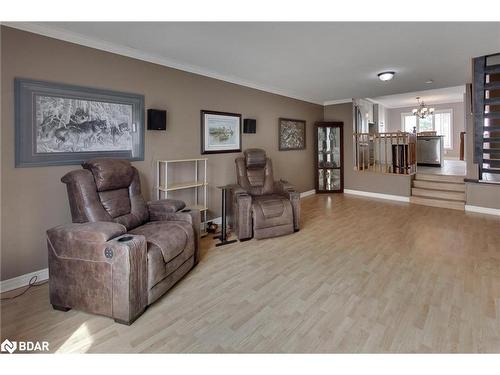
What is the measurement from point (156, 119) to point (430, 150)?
800 centimetres

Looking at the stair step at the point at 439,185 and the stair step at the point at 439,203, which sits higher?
the stair step at the point at 439,185

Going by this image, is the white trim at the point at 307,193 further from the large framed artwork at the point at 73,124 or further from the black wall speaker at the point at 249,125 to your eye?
the large framed artwork at the point at 73,124

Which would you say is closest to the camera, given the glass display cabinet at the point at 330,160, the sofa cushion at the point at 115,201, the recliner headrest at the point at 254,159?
the sofa cushion at the point at 115,201

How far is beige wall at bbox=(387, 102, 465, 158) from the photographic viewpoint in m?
10.1

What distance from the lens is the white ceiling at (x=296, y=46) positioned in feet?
8.71

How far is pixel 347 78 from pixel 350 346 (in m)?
4.35

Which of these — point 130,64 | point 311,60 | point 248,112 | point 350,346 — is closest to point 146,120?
point 130,64

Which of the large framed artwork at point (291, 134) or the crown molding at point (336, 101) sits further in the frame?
the crown molding at point (336, 101)

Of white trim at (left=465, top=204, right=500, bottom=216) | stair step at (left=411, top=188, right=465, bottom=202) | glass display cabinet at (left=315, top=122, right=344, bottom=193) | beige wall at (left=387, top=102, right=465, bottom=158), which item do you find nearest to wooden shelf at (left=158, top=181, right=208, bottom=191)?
glass display cabinet at (left=315, top=122, right=344, bottom=193)

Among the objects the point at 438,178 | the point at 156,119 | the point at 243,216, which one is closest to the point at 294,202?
the point at 243,216

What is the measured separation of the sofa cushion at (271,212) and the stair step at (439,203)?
3.63m

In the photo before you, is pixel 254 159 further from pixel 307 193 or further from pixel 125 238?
pixel 307 193

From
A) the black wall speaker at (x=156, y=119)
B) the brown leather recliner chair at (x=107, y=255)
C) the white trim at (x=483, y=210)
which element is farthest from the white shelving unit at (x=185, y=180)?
the white trim at (x=483, y=210)

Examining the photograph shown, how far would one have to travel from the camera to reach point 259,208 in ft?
11.9
